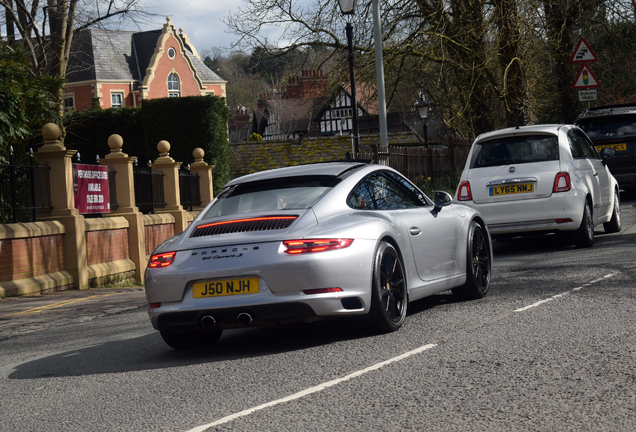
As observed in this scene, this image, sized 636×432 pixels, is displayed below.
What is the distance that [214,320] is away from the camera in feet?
18.7

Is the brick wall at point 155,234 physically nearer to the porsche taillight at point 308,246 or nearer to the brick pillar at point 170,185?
the brick pillar at point 170,185

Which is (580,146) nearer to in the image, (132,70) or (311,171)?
(311,171)

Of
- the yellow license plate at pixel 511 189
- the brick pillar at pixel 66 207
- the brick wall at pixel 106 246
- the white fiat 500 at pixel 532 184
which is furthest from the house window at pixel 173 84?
the yellow license plate at pixel 511 189

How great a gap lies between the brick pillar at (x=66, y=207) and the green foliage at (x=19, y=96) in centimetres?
54

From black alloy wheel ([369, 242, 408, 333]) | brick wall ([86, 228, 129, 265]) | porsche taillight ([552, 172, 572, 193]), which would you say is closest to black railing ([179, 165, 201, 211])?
brick wall ([86, 228, 129, 265])

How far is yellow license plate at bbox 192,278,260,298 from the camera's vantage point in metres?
5.65

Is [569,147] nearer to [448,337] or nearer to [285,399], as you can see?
[448,337]

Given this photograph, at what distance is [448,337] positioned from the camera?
5.88 meters

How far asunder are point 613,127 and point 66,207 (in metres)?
11.6

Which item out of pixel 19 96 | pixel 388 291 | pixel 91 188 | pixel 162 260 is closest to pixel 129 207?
pixel 91 188

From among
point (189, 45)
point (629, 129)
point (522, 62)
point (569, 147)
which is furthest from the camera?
point (189, 45)

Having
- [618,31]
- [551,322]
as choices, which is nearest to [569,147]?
[551,322]

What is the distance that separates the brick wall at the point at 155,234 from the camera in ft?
56.9

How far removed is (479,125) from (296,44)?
6006mm
